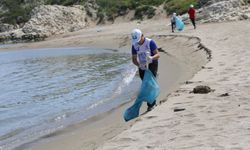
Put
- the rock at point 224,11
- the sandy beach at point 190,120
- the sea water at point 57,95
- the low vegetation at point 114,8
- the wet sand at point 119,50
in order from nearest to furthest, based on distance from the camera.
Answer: the sandy beach at point 190,120
the wet sand at point 119,50
the sea water at point 57,95
the rock at point 224,11
the low vegetation at point 114,8

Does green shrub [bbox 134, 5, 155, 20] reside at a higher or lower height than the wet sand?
higher

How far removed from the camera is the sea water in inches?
472

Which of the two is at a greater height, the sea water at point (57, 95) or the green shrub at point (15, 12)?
the green shrub at point (15, 12)

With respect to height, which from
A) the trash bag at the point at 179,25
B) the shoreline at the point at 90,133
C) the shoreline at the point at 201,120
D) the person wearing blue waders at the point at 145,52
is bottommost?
the shoreline at the point at 90,133

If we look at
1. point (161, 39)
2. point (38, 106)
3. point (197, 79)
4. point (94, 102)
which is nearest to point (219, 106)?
point (197, 79)

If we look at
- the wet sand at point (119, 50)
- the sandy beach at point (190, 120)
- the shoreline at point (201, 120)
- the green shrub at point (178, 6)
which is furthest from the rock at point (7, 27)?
the shoreline at point (201, 120)

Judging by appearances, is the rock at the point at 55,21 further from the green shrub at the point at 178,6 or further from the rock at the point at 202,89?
A: the rock at the point at 202,89

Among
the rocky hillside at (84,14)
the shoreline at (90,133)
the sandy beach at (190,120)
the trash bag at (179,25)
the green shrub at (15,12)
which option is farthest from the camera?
the green shrub at (15,12)

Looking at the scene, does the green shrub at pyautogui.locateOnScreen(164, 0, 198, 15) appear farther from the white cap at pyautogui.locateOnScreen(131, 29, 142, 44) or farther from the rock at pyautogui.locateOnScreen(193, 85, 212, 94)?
the white cap at pyautogui.locateOnScreen(131, 29, 142, 44)

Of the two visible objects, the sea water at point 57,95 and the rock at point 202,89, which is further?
the sea water at point 57,95

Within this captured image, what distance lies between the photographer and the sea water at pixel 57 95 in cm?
1198

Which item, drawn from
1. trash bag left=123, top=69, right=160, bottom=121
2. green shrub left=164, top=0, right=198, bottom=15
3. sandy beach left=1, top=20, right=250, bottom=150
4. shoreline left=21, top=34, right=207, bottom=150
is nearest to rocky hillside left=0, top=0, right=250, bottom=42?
green shrub left=164, top=0, right=198, bottom=15

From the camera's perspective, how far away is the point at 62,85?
18.9 meters

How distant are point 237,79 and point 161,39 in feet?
64.2
